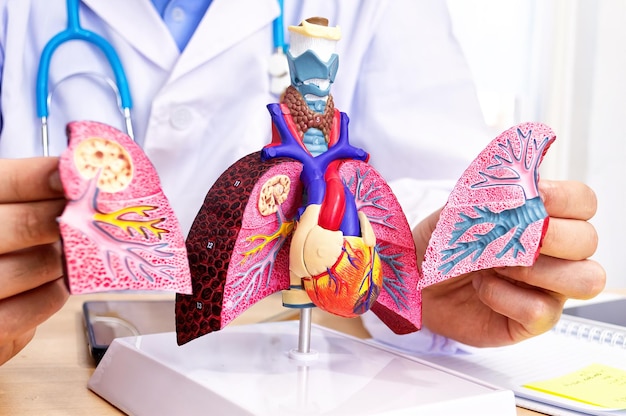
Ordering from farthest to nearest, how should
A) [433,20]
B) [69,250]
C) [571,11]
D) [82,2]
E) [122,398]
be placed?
[571,11], [433,20], [82,2], [122,398], [69,250]

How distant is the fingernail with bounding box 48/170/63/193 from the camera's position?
1.17ft

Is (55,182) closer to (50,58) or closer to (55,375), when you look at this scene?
(55,375)

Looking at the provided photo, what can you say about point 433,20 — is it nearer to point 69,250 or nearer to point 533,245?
point 533,245

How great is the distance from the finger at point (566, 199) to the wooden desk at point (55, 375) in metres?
0.14

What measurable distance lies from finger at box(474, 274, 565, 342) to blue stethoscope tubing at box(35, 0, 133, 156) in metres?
0.43

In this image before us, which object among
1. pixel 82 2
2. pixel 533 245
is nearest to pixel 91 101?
pixel 82 2

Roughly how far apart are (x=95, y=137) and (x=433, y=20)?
2.32ft

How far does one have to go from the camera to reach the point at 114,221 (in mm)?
350

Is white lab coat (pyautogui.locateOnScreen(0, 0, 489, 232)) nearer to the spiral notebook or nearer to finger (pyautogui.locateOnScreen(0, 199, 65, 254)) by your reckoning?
the spiral notebook

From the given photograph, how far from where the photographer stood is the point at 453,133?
872mm

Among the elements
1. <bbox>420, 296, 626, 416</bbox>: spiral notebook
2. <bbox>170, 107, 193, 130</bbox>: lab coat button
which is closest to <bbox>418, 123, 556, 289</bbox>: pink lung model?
<bbox>420, 296, 626, 416</bbox>: spiral notebook

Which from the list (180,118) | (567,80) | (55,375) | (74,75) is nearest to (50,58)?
(74,75)

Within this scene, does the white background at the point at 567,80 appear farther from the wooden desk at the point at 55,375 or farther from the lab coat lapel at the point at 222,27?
the wooden desk at the point at 55,375

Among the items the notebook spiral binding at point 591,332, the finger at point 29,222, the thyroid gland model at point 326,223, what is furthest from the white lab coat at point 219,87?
the finger at point 29,222
